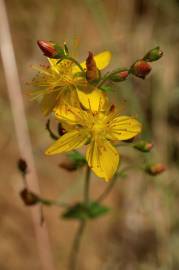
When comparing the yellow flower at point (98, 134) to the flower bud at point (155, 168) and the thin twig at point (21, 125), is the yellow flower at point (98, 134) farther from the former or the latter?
the thin twig at point (21, 125)

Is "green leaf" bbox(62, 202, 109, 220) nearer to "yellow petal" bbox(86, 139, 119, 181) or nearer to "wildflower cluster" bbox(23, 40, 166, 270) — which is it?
"wildflower cluster" bbox(23, 40, 166, 270)

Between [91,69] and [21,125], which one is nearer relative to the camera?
[91,69]

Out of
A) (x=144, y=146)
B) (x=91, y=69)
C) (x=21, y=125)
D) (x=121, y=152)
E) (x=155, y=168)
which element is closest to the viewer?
(x=91, y=69)

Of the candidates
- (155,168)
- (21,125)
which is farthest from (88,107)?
(21,125)

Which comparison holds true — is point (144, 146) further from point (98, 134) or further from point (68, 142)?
point (68, 142)

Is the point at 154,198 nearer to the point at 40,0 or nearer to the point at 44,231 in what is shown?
the point at 44,231

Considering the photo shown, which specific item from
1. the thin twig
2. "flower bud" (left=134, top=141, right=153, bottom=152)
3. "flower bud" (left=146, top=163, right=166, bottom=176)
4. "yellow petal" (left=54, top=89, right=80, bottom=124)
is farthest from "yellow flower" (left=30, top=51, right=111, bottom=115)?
the thin twig
